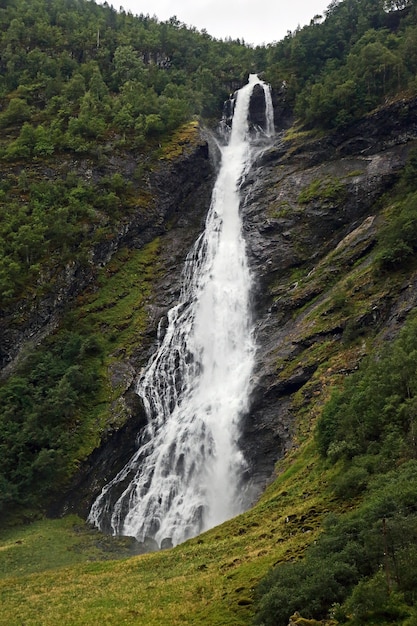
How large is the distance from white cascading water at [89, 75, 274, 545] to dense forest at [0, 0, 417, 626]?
144 inches

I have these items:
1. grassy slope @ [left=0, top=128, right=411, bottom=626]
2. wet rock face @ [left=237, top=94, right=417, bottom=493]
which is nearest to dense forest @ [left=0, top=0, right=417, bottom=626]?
grassy slope @ [left=0, top=128, right=411, bottom=626]

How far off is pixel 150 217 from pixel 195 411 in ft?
84.4

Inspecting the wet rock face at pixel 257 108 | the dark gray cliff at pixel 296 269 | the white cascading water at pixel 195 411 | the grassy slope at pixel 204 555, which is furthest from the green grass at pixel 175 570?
the wet rock face at pixel 257 108

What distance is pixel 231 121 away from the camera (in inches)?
2835

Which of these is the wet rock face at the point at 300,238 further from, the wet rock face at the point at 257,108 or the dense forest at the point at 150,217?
the wet rock face at the point at 257,108

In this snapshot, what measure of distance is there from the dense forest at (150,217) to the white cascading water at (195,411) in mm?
3665

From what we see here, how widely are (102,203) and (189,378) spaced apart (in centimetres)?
2199

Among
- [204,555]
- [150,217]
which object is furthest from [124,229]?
[204,555]

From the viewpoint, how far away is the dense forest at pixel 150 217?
44.8 feet

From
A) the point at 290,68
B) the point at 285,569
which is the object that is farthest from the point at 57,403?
the point at 290,68

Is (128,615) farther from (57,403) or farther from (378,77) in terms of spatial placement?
(378,77)

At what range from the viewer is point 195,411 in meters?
37.1

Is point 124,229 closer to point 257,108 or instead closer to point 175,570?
point 257,108

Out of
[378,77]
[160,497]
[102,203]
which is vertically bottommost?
[160,497]
